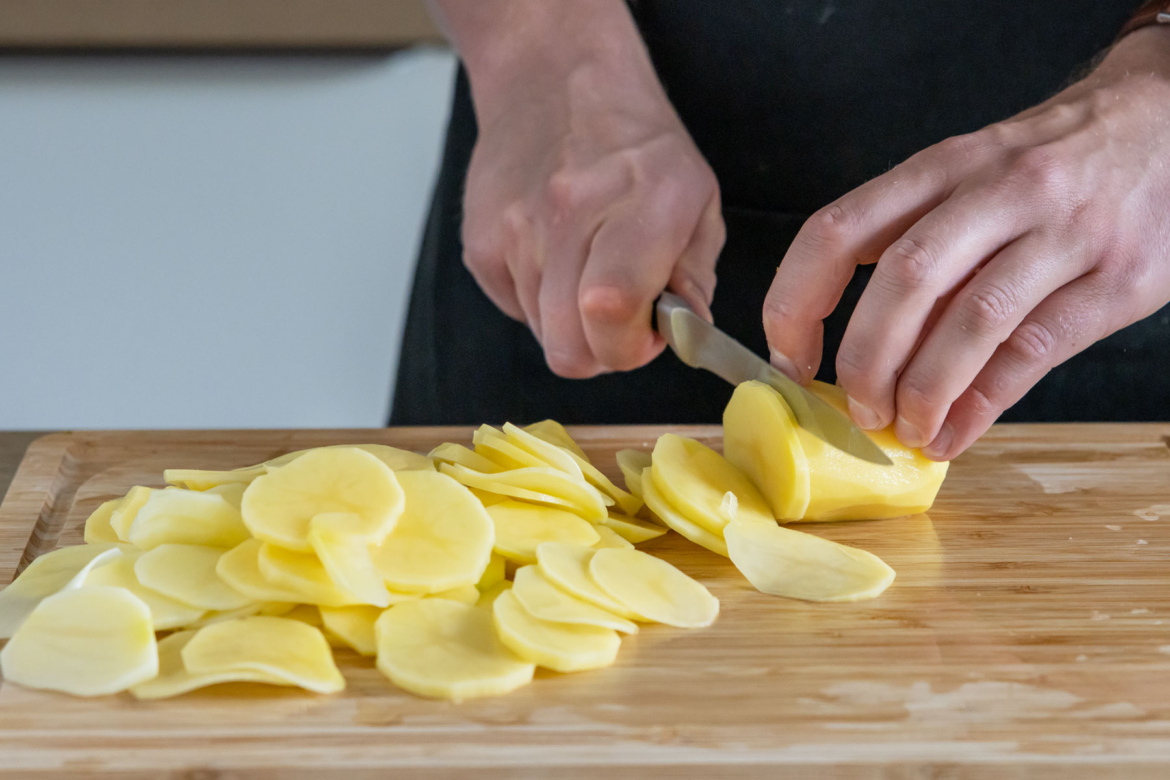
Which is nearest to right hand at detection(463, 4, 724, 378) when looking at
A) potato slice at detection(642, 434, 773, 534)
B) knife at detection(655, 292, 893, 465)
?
knife at detection(655, 292, 893, 465)

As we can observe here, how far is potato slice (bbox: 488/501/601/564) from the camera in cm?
94

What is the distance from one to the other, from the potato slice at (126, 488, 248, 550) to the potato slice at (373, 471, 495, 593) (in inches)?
5.6

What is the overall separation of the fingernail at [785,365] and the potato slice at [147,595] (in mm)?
567

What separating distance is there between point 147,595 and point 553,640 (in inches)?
13.0

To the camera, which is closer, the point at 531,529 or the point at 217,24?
the point at 531,529

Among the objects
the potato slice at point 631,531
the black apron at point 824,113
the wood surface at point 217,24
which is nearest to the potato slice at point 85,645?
the potato slice at point 631,531

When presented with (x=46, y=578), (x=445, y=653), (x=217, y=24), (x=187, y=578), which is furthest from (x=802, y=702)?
(x=217, y=24)

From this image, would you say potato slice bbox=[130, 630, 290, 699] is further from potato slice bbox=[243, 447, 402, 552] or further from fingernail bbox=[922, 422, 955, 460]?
fingernail bbox=[922, 422, 955, 460]

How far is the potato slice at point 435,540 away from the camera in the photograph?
A: 2.83ft

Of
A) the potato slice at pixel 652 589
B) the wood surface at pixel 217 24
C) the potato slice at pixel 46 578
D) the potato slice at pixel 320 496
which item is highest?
the potato slice at pixel 320 496

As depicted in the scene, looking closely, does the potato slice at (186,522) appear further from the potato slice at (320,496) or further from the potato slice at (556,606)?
the potato slice at (556,606)

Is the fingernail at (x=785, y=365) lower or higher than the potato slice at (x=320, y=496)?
higher

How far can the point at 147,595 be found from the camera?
0.86 m

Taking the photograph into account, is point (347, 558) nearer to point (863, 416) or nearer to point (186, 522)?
point (186, 522)
